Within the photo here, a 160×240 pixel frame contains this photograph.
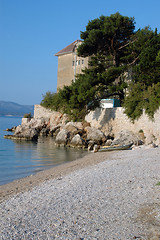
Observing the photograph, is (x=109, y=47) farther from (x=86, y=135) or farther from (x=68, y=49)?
(x=68, y=49)

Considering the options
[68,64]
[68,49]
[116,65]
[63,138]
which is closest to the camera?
[63,138]

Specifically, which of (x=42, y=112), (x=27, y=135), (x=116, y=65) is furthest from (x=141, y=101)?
(x=42, y=112)

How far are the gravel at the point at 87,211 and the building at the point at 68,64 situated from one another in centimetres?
3131

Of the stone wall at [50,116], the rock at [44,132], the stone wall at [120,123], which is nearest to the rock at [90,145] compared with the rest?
the stone wall at [120,123]

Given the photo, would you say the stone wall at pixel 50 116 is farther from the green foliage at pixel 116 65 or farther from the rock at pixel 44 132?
the green foliage at pixel 116 65

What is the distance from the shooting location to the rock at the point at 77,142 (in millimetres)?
21969

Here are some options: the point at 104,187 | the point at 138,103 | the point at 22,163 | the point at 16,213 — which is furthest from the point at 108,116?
the point at 16,213

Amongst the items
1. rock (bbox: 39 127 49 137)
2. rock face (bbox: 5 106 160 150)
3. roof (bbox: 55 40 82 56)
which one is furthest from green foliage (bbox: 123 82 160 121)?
roof (bbox: 55 40 82 56)

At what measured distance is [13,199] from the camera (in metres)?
6.19

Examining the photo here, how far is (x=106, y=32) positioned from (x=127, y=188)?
21.1 metres

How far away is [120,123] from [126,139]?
4.03 metres

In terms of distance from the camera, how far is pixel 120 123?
23.8 meters

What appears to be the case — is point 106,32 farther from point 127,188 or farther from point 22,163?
point 127,188

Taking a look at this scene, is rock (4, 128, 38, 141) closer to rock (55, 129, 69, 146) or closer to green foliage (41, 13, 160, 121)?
green foliage (41, 13, 160, 121)
